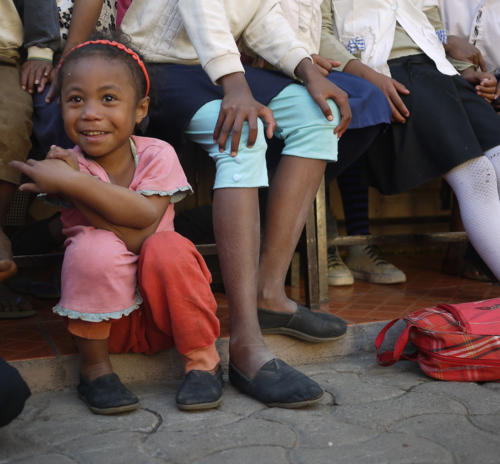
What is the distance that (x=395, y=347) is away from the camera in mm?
2074

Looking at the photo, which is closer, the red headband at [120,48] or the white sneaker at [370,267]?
the red headband at [120,48]

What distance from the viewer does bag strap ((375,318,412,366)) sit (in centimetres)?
207

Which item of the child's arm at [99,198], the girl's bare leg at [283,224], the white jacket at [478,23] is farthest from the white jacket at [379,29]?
the child's arm at [99,198]

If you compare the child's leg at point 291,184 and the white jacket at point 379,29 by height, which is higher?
the white jacket at point 379,29

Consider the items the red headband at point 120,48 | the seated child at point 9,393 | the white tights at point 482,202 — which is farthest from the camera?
the white tights at point 482,202

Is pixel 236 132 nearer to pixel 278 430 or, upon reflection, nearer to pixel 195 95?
pixel 195 95

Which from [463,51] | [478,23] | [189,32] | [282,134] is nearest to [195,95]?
[189,32]

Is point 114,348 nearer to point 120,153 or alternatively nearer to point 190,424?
point 190,424

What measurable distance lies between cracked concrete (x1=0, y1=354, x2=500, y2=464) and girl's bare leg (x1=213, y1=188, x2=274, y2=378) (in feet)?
0.50

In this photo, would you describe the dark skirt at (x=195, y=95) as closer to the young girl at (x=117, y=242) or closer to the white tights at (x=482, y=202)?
the young girl at (x=117, y=242)

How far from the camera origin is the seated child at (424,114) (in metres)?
2.54

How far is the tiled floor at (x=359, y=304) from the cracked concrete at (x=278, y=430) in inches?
A: 9.3

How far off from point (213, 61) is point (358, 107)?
62cm

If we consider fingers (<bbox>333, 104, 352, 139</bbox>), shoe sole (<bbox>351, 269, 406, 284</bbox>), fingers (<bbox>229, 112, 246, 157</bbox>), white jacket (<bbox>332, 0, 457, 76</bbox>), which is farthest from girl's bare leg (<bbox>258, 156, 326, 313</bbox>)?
shoe sole (<bbox>351, 269, 406, 284</bbox>)
